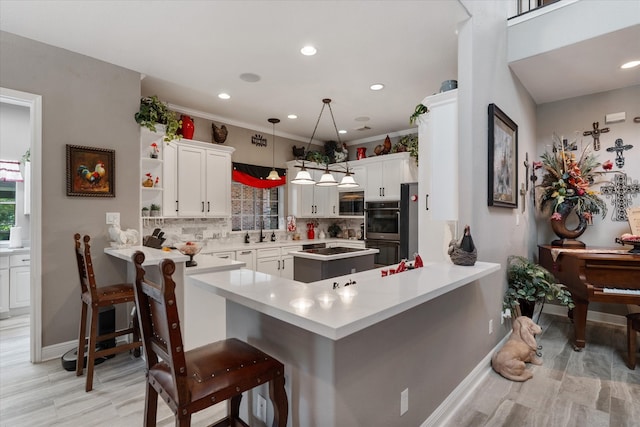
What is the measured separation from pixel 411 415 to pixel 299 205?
451cm

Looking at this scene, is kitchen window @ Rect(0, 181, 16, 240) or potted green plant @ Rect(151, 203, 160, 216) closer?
potted green plant @ Rect(151, 203, 160, 216)

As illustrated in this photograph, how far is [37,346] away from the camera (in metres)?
2.80

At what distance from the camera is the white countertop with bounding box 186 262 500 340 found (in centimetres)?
107

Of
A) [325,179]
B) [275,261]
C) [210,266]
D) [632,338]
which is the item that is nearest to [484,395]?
[632,338]

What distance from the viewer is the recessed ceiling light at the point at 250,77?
349 cm

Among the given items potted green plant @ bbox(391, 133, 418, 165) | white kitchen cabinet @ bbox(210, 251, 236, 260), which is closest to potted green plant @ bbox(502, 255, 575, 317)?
potted green plant @ bbox(391, 133, 418, 165)

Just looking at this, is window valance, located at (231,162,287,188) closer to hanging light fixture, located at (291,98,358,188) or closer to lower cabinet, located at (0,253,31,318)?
hanging light fixture, located at (291,98,358,188)

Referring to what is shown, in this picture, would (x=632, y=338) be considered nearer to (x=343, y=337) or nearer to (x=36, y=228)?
(x=343, y=337)

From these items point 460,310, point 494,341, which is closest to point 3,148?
point 460,310

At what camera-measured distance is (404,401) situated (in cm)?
164

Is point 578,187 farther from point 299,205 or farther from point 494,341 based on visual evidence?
point 299,205

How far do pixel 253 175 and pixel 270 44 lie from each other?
9.40 feet

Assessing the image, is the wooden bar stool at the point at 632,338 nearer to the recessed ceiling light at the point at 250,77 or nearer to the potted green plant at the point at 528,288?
the potted green plant at the point at 528,288

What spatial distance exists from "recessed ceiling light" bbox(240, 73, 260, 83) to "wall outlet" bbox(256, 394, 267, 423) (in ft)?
10.2
